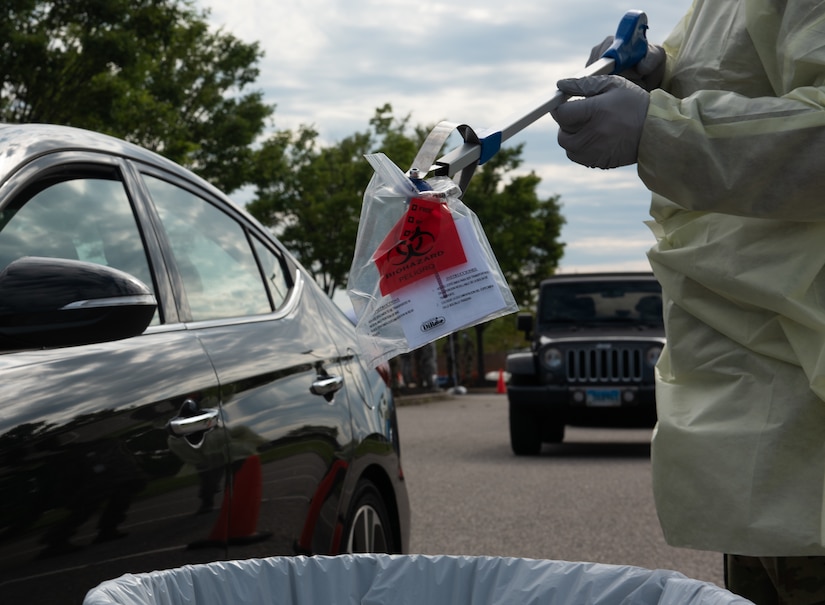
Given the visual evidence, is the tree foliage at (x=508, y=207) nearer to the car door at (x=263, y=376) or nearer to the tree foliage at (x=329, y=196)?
the tree foliage at (x=329, y=196)

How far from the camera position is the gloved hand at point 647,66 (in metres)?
2.19

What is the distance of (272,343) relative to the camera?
3.18 m

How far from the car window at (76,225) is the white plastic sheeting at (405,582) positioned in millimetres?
958

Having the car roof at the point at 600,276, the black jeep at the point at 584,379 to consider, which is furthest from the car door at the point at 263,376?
the car roof at the point at 600,276

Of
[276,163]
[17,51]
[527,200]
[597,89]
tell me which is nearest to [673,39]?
[597,89]

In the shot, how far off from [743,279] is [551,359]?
35.5ft

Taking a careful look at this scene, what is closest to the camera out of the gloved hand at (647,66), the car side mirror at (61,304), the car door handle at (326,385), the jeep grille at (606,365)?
the car side mirror at (61,304)

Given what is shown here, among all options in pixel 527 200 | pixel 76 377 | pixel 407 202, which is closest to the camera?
pixel 407 202

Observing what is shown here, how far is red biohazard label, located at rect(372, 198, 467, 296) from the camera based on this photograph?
5.35 feet

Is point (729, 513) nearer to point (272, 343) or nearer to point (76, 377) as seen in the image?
point (76, 377)

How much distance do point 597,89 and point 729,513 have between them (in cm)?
73

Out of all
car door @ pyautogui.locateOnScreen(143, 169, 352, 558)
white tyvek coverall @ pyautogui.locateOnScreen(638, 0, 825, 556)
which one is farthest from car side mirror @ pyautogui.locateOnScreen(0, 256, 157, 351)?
white tyvek coverall @ pyautogui.locateOnScreen(638, 0, 825, 556)

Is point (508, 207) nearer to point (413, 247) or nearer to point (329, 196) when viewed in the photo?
point (329, 196)

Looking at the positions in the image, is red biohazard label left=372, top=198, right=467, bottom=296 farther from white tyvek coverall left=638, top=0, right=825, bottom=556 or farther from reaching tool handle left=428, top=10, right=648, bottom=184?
white tyvek coverall left=638, top=0, right=825, bottom=556
